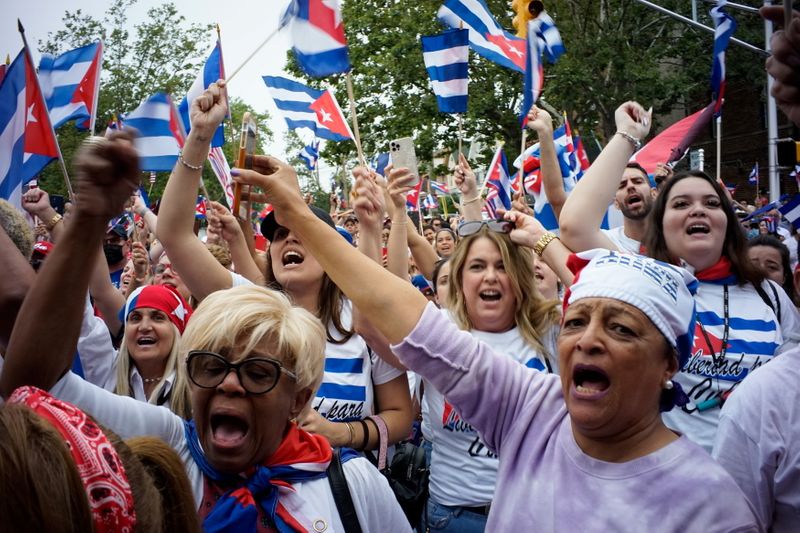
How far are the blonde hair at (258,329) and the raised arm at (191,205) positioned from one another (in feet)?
2.67

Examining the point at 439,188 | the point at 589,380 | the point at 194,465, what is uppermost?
the point at 589,380

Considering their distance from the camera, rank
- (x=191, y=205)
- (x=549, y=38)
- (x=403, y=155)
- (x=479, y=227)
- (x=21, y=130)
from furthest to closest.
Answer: (x=549, y=38)
(x=21, y=130)
(x=403, y=155)
(x=479, y=227)
(x=191, y=205)

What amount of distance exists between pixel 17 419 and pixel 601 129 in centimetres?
2572

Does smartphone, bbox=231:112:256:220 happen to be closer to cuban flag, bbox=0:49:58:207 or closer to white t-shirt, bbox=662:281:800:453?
white t-shirt, bbox=662:281:800:453

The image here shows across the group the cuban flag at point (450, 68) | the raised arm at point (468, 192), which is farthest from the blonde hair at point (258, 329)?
the cuban flag at point (450, 68)

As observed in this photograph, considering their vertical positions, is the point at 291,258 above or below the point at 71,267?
below

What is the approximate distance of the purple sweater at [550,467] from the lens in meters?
1.78

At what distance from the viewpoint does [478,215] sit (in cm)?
516

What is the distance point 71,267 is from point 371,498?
1104 millimetres

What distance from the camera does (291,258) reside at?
3.45 meters

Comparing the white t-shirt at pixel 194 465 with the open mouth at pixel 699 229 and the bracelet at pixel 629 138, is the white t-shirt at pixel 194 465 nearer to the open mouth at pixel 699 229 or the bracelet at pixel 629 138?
the bracelet at pixel 629 138

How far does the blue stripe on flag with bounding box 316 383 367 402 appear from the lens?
3.16 meters

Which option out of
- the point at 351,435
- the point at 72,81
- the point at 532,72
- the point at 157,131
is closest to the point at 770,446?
the point at 351,435

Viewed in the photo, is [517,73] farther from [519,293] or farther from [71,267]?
[71,267]
